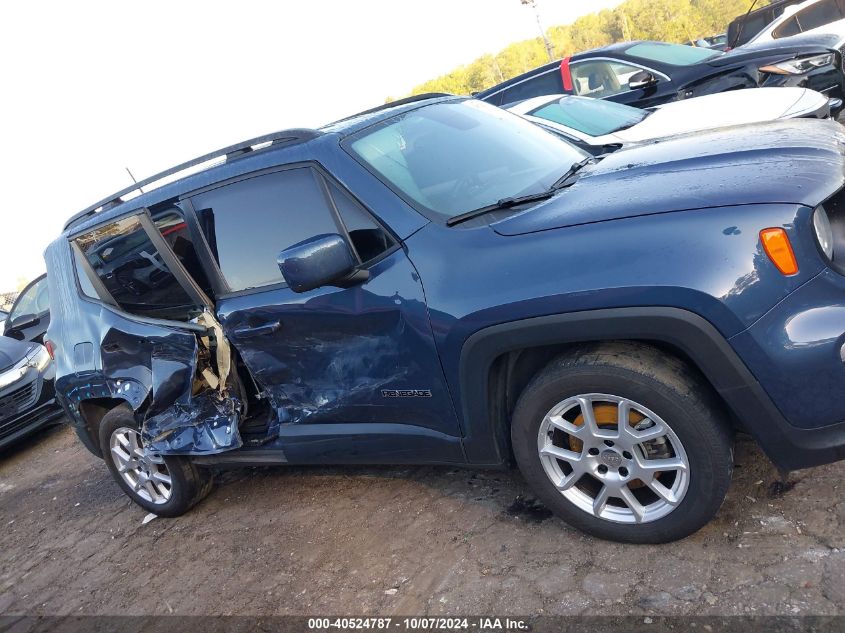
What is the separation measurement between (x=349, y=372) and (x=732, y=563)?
5.64ft

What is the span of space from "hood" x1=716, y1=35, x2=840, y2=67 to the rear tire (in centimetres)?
647

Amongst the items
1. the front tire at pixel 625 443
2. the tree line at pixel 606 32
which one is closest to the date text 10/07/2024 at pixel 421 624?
the front tire at pixel 625 443

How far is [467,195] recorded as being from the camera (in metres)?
3.11

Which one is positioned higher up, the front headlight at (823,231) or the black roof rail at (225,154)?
the black roof rail at (225,154)

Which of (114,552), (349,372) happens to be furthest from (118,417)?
(349,372)

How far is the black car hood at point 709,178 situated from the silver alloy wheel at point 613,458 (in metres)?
0.70

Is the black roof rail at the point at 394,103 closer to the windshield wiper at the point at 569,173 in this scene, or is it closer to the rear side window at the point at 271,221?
the rear side window at the point at 271,221

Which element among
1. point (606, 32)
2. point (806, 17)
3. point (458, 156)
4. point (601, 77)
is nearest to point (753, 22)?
point (806, 17)

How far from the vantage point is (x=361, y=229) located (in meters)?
3.10

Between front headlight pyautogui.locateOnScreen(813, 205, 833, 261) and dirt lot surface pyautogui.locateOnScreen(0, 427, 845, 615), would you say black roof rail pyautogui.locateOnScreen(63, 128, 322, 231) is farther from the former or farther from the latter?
front headlight pyautogui.locateOnScreen(813, 205, 833, 261)

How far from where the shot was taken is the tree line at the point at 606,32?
52.6 meters

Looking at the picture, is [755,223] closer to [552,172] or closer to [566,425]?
[566,425]

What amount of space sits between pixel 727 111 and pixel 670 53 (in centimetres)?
308

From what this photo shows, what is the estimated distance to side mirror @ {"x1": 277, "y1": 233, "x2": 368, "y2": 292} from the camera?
2801 millimetres
